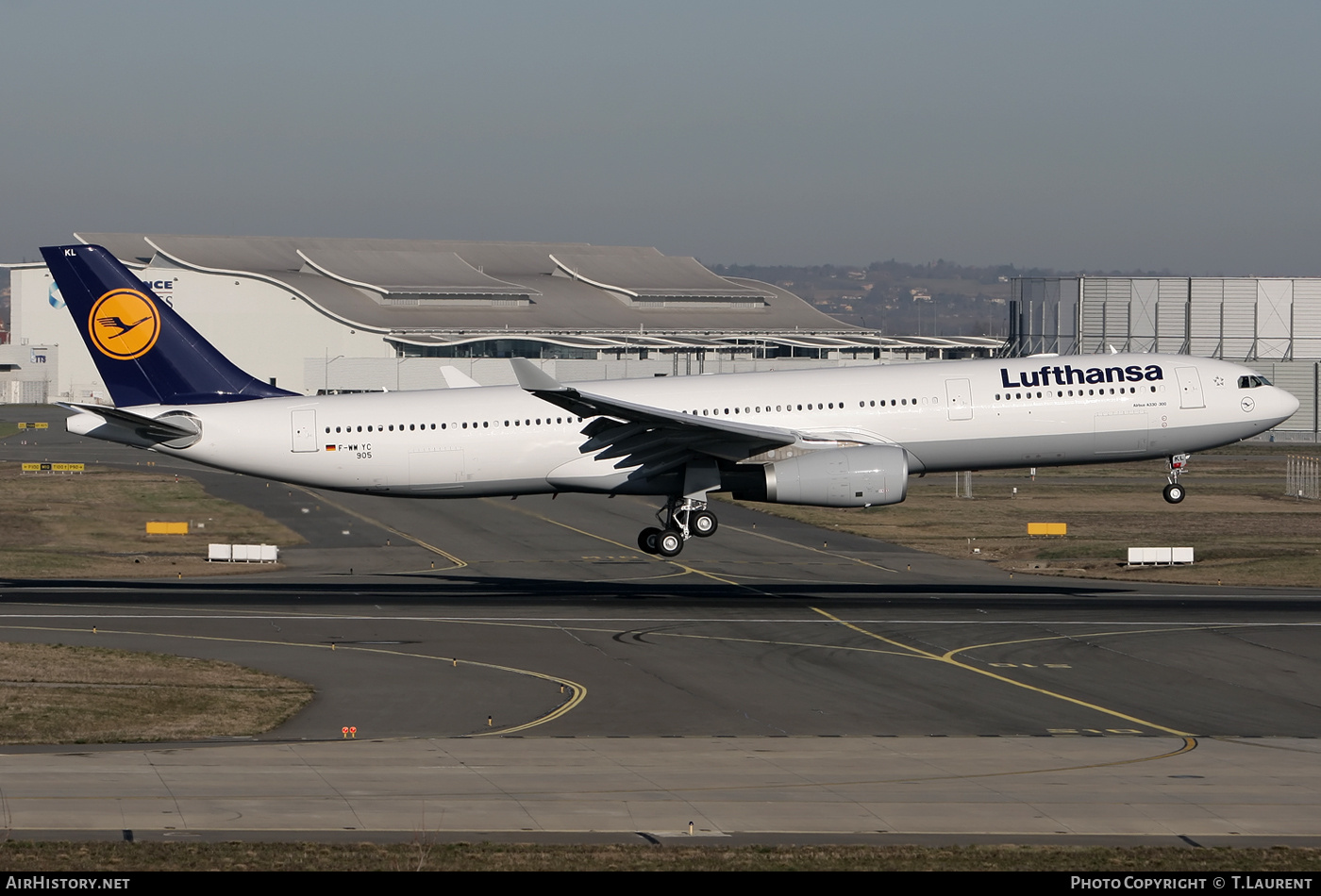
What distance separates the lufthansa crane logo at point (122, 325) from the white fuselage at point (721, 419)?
2153 mm

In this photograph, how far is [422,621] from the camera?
43.6 m

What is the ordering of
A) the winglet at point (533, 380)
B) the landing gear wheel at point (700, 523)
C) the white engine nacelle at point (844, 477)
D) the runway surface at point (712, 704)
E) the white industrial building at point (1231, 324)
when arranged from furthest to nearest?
1. the white industrial building at point (1231, 324)
2. the landing gear wheel at point (700, 523)
3. the white engine nacelle at point (844, 477)
4. the winglet at point (533, 380)
5. the runway surface at point (712, 704)

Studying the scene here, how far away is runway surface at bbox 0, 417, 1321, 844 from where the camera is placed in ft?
75.0

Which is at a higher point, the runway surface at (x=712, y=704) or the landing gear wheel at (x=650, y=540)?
the landing gear wheel at (x=650, y=540)

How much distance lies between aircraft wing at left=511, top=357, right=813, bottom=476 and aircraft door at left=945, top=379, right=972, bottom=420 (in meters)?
4.78

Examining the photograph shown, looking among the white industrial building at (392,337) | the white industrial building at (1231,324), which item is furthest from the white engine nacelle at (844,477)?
the white industrial building at (1231,324)

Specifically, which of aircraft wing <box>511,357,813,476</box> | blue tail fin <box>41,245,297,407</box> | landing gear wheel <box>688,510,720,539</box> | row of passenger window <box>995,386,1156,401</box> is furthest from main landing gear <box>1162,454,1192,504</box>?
blue tail fin <box>41,245,297,407</box>

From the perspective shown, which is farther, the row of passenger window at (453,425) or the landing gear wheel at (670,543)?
the landing gear wheel at (670,543)

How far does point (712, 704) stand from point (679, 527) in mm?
14901

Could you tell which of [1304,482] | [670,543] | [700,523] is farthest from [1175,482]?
[1304,482]

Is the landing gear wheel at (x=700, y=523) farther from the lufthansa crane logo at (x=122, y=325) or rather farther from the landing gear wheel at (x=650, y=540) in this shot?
the lufthansa crane logo at (x=122, y=325)

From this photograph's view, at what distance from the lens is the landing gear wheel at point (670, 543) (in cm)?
4725

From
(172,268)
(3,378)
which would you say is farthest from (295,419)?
(3,378)

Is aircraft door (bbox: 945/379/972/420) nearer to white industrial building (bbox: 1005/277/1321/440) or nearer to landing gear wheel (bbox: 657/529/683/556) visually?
landing gear wheel (bbox: 657/529/683/556)
